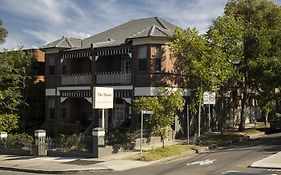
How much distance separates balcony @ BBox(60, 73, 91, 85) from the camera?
119ft

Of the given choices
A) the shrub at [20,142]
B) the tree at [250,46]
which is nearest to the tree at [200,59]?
the tree at [250,46]

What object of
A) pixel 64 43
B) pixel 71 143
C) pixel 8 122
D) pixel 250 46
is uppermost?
pixel 64 43

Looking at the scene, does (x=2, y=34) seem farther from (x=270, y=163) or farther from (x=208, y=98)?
(x=270, y=163)

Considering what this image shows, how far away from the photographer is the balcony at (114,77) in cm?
3297

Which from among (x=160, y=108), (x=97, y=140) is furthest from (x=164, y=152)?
(x=97, y=140)

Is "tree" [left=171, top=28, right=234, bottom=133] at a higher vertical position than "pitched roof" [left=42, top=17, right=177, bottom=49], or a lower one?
lower

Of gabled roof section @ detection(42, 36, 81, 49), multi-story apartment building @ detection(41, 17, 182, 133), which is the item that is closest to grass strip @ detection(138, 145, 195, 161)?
multi-story apartment building @ detection(41, 17, 182, 133)

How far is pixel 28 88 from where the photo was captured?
41.0 m

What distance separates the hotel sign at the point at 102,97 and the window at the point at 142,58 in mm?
8081

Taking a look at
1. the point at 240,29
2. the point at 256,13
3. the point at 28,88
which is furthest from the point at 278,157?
the point at 28,88

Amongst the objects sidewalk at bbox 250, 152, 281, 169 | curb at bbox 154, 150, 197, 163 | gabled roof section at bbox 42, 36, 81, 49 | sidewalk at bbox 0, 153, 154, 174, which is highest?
gabled roof section at bbox 42, 36, 81, 49

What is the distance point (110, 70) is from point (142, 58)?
19.7 feet

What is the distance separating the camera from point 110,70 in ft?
122

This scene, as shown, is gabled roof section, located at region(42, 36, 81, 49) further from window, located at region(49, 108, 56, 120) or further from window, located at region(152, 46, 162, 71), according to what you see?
window, located at region(152, 46, 162, 71)
